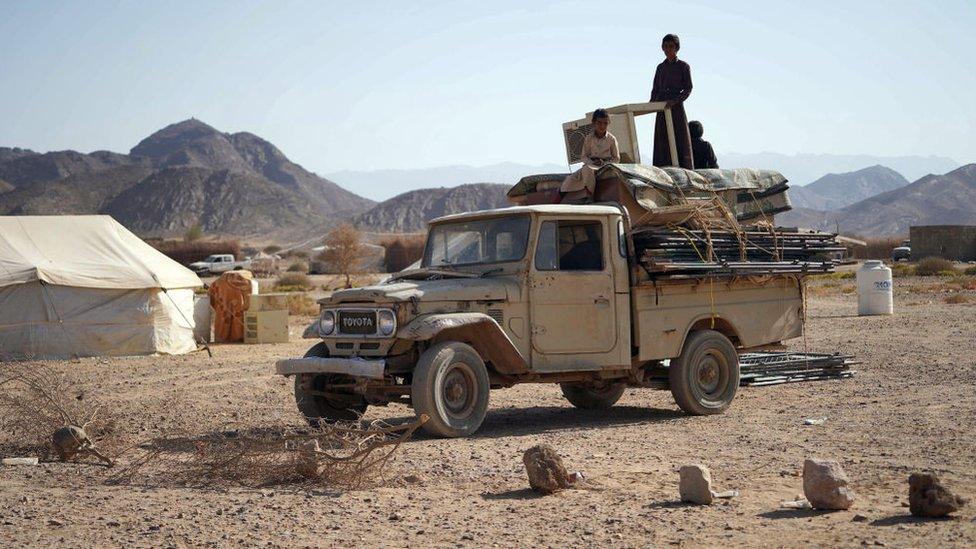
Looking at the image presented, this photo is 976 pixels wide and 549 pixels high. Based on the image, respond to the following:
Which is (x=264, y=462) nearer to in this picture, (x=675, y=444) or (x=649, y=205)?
(x=675, y=444)

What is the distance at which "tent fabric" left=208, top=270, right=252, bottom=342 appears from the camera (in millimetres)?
23297

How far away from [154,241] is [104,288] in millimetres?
60710

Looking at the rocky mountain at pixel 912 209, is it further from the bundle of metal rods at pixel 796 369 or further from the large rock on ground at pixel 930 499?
the large rock on ground at pixel 930 499

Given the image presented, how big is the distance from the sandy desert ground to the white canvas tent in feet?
21.7

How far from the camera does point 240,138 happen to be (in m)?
174

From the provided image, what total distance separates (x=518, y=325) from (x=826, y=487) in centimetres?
402

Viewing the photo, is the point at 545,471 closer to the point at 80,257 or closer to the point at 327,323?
the point at 327,323

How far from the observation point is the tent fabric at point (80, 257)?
64.5 ft

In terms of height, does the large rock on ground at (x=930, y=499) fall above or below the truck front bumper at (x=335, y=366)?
below

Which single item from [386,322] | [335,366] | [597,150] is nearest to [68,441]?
[335,366]

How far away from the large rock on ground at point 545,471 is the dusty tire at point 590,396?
4.77 metres

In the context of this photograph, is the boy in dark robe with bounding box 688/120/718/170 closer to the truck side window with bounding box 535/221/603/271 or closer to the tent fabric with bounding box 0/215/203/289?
the truck side window with bounding box 535/221/603/271

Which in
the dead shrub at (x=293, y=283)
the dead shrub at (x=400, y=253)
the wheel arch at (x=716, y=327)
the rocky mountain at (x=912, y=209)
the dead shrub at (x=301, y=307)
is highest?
the rocky mountain at (x=912, y=209)

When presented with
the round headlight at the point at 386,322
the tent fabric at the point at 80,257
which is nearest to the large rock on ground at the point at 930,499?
the round headlight at the point at 386,322
